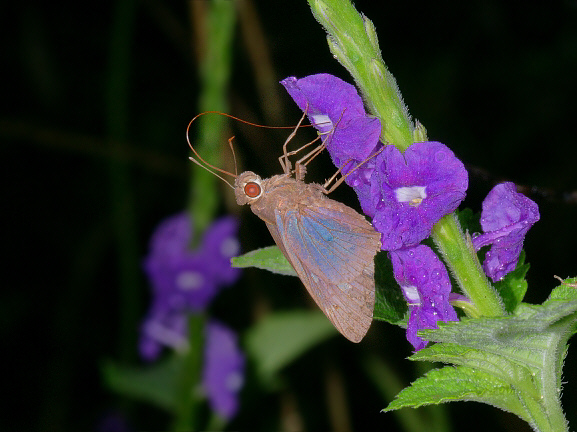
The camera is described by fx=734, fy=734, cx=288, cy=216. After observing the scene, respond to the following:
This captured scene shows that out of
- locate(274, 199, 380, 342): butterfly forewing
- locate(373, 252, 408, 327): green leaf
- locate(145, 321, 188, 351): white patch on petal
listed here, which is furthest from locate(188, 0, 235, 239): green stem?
locate(373, 252, 408, 327): green leaf

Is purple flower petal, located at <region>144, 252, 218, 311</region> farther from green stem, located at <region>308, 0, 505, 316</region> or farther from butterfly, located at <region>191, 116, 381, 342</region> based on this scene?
green stem, located at <region>308, 0, 505, 316</region>

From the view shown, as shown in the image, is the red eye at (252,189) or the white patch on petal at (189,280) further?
the white patch on petal at (189,280)

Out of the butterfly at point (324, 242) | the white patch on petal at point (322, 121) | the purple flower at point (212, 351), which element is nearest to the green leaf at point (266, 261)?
the butterfly at point (324, 242)

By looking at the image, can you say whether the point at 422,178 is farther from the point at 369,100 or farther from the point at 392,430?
the point at 392,430

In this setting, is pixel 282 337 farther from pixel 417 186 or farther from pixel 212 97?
pixel 417 186

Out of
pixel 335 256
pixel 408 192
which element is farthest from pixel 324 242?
pixel 408 192

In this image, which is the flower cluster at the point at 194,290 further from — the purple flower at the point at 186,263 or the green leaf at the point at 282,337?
the green leaf at the point at 282,337

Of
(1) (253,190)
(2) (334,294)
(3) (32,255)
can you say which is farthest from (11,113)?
(2) (334,294)
